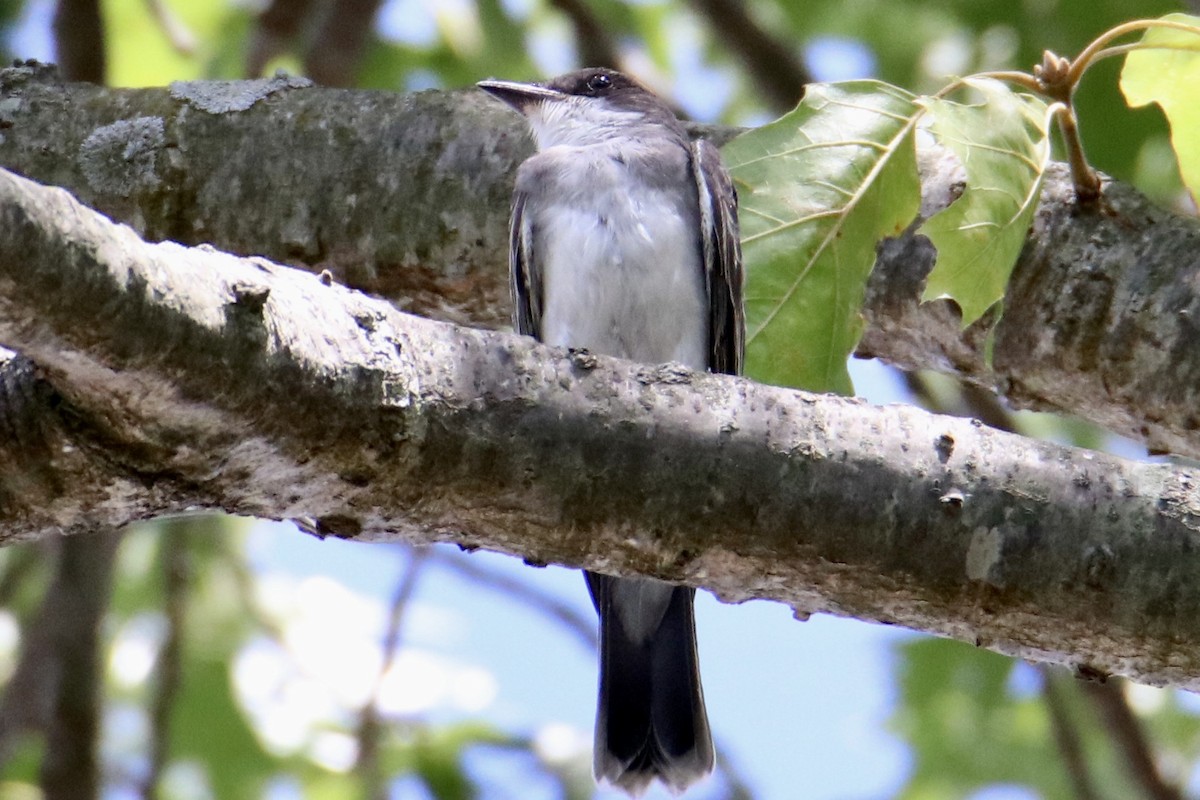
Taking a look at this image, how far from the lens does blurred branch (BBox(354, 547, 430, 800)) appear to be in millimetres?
4707

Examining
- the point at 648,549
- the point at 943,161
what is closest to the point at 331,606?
the point at 943,161

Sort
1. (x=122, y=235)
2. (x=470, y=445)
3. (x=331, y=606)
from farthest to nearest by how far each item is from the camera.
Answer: (x=331, y=606) < (x=470, y=445) < (x=122, y=235)

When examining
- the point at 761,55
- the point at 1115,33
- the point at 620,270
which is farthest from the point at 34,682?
the point at 1115,33

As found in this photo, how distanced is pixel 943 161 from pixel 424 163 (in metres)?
1.25

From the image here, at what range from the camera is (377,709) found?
4879 millimetres

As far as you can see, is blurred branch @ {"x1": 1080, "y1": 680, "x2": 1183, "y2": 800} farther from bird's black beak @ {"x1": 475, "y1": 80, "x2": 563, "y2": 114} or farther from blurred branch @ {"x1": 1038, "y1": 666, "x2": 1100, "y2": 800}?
bird's black beak @ {"x1": 475, "y1": 80, "x2": 563, "y2": 114}

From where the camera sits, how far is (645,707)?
144 inches

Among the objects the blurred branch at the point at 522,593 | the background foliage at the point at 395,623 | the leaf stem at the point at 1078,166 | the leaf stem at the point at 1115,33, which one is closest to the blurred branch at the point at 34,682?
the background foliage at the point at 395,623

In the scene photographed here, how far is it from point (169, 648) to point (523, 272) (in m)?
1.66

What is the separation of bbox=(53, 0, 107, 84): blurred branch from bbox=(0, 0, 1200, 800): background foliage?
0.5 inches

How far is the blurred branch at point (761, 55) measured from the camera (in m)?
4.94

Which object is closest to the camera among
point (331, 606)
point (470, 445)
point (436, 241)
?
point (470, 445)

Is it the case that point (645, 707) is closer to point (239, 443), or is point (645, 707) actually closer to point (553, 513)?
point (553, 513)

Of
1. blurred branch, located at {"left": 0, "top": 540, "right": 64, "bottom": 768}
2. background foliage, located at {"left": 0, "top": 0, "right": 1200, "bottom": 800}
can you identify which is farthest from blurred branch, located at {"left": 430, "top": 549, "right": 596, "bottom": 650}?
blurred branch, located at {"left": 0, "top": 540, "right": 64, "bottom": 768}
